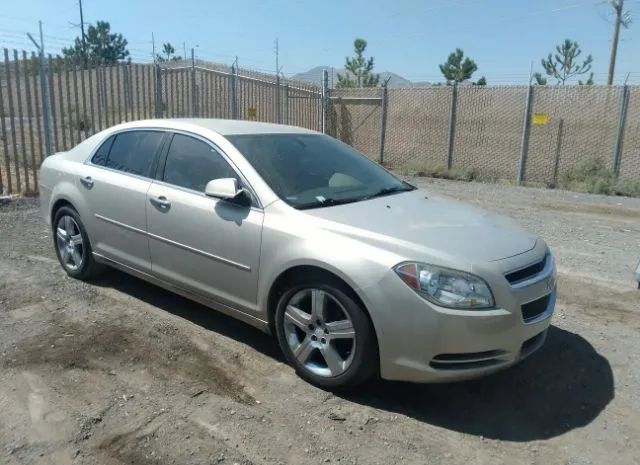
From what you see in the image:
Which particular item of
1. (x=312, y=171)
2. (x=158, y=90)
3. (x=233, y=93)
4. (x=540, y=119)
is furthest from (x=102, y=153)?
(x=540, y=119)

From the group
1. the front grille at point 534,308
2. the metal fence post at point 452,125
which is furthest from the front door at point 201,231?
the metal fence post at point 452,125

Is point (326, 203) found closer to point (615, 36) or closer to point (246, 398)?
point (246, 398)

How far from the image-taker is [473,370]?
3145 mm

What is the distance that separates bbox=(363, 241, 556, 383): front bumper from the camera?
9.96 ft

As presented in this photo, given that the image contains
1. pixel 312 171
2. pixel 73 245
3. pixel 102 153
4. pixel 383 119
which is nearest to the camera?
pixel 312 171

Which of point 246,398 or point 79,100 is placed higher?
point 79,100

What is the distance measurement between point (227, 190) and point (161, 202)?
798 mm

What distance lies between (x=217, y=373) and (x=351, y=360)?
96cm

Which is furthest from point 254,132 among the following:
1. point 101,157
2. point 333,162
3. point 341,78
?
point 341,78

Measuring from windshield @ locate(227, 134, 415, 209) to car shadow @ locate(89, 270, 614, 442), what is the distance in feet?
3.84

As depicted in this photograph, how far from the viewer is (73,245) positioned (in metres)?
5.35

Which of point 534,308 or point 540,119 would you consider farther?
point 540,119

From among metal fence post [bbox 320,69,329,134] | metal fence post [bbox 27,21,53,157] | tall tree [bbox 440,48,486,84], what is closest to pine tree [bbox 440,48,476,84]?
tall tree [bbox 440,48,486,84]

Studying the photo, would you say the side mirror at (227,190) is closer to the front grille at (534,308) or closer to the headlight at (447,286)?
the headlight at (447,286)
